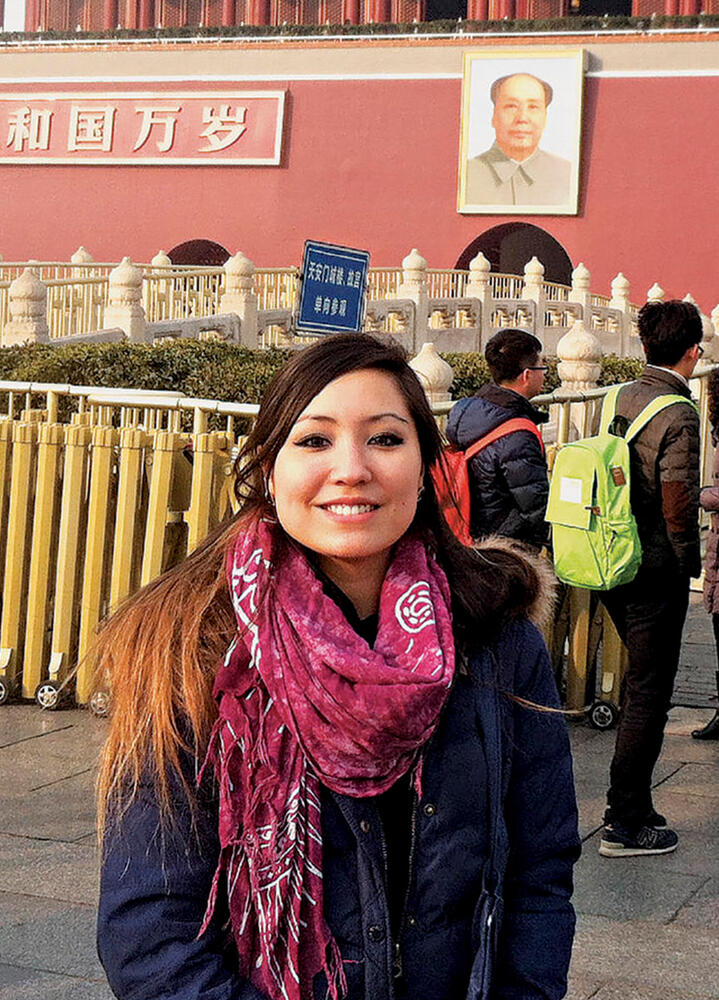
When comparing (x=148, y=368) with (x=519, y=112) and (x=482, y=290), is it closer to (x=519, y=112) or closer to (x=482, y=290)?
(x=482, y=290)

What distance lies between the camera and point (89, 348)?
10.7m

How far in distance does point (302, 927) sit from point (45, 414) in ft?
16.5

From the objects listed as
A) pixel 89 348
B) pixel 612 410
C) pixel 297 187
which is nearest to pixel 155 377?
pixel 89 348

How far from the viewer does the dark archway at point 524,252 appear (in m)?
27.4

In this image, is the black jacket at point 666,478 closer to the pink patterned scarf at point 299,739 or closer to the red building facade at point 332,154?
the pink patterned scarf at point 299,739

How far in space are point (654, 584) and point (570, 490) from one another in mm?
374

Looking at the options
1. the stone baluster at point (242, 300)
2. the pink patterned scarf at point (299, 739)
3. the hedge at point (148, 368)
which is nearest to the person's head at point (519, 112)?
the stone baluster at point (242, 300)

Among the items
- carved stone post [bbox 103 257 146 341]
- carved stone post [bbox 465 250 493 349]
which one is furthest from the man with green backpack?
carved stone post [bbox 465 250 493 349]

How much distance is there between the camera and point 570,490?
15.9ft

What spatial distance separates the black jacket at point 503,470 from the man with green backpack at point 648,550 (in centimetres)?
53

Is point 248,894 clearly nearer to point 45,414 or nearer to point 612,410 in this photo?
point 612,410

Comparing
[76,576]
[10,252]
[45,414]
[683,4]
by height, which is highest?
[683,4]

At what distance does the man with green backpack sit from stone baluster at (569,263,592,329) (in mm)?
17293

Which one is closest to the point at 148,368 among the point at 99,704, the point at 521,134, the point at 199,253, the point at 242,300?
the point at 242,300
